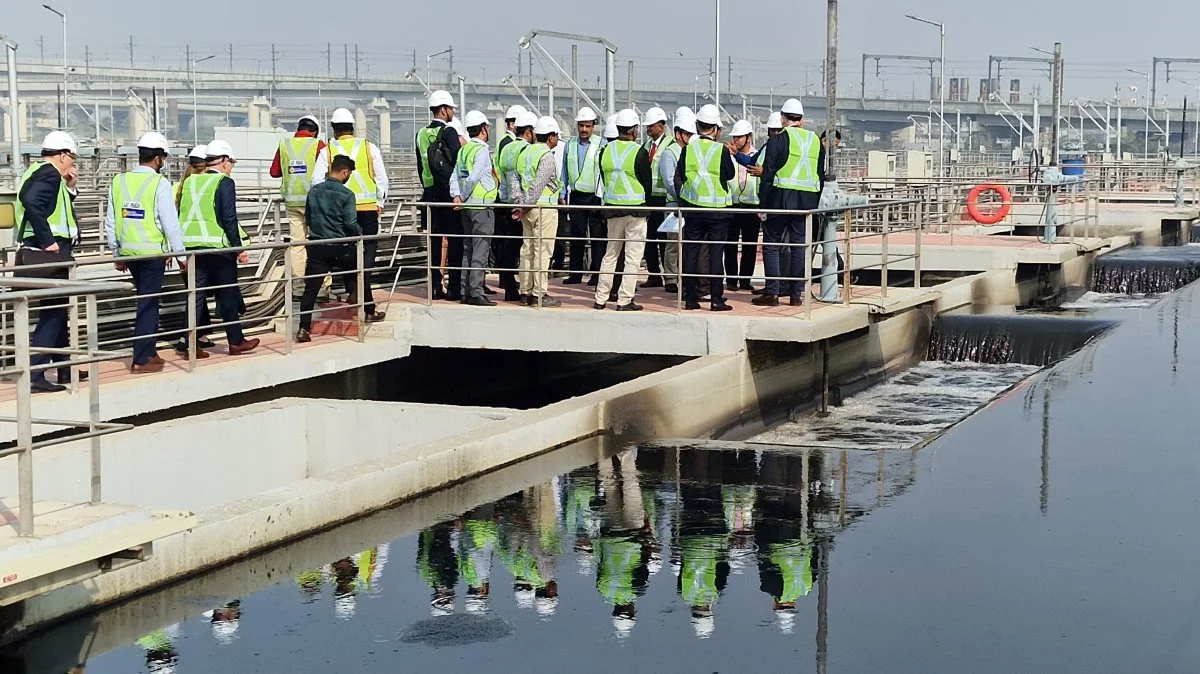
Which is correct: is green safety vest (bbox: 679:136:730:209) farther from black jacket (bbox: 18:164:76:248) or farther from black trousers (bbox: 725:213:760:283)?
black jacket (bbox: 18:164:76:248)

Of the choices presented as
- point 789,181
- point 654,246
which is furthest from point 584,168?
point 789,181

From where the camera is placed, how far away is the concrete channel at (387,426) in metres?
8.73

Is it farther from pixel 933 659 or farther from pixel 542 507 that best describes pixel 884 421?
pixel 933 659

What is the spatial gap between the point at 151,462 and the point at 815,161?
273 inches

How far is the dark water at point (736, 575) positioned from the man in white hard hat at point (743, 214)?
15.3 feet

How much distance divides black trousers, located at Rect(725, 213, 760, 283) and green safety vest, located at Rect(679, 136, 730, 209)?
159 cm

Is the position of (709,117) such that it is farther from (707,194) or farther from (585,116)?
(585,116)

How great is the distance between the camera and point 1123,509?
1013cm

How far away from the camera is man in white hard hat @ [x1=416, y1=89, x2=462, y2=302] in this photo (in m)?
16.2

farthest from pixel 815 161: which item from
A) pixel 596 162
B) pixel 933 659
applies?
pixel 933 659

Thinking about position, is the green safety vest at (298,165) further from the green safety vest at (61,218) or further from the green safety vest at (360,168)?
the green safety vest at (61,218)

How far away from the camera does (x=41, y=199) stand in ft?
41.0

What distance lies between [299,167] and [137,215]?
2716mm

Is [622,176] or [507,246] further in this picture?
[507,246]
